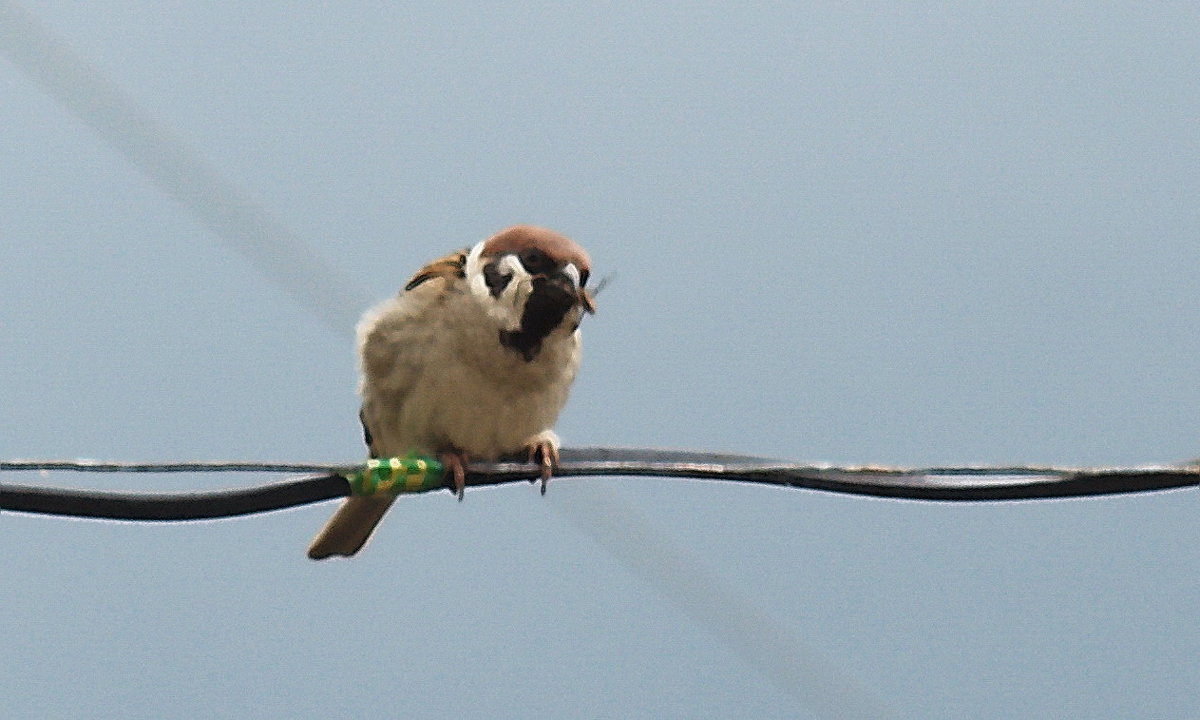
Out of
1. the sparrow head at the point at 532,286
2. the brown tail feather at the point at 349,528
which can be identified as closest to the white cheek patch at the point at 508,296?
the sparrow head at the point at 532,286

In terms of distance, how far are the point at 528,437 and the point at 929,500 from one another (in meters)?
2.07

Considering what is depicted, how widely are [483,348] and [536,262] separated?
13.5 inches

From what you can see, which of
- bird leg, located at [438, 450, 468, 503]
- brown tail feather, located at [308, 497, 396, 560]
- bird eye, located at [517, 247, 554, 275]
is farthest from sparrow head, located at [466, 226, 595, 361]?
brown tail feather, located at [308, 497, 396, 560]

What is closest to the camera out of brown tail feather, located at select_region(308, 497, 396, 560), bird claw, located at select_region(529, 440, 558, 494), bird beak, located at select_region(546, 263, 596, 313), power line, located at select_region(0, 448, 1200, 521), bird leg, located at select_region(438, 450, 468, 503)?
power line, located at select_region(0, 448, 1200, 521)

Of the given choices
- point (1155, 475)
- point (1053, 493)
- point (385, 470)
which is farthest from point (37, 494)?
point (1155, 475)

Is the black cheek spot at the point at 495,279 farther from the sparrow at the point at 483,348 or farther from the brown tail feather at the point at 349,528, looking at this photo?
the brown tail feather at the point at 349,528

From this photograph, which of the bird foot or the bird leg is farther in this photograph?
the bird foot

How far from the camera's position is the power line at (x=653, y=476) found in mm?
3438

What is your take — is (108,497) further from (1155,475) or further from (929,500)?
(1155,475)

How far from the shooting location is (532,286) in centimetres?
545

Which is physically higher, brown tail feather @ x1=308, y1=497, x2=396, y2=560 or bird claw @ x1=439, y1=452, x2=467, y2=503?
brown tail feather @ x1=308, y1=497, x2=396, y2=560

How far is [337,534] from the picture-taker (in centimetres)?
613

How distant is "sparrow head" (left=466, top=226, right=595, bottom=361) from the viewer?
5.43m

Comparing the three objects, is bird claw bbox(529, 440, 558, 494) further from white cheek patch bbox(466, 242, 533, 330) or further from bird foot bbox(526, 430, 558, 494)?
white cheek patch bbox(466, 242, 533, 330)
